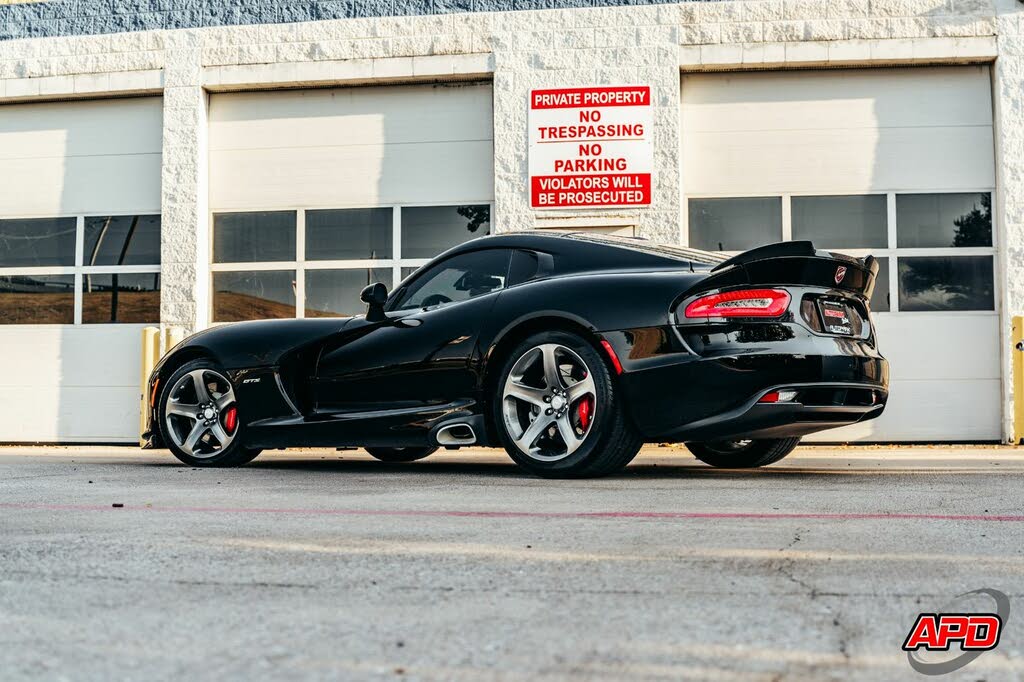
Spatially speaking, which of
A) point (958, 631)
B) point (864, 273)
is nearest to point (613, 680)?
point (958, 631)

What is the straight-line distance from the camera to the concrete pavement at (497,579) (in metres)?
2.21

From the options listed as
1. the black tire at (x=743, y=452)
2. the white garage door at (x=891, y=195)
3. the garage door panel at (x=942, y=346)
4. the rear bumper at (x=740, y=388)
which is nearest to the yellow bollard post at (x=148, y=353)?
the white garage door at (x=891, y=195)

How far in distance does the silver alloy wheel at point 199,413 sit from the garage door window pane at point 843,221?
6701 millimetres

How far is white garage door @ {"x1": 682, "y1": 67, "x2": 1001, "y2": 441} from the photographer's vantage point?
11.7 metres

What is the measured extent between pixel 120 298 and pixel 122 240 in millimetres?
647

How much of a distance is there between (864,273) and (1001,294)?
630 centimetres

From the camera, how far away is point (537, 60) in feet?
40.5

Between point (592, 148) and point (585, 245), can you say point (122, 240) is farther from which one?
point (585, 245)

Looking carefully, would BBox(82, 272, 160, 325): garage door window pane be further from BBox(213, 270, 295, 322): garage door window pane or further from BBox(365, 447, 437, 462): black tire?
BBox(365, 447, 437, 462): black tire

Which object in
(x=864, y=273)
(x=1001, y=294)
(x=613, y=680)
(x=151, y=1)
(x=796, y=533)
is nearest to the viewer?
(x=613, y=680)

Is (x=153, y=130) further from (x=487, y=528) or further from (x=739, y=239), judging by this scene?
(x=487, y=528)

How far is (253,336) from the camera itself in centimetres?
730

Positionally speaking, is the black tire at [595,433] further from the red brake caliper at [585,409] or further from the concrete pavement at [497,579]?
the concrete pavement at [497,579]

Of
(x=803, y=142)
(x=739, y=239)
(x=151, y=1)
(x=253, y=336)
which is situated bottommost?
(x=253, y=336)
